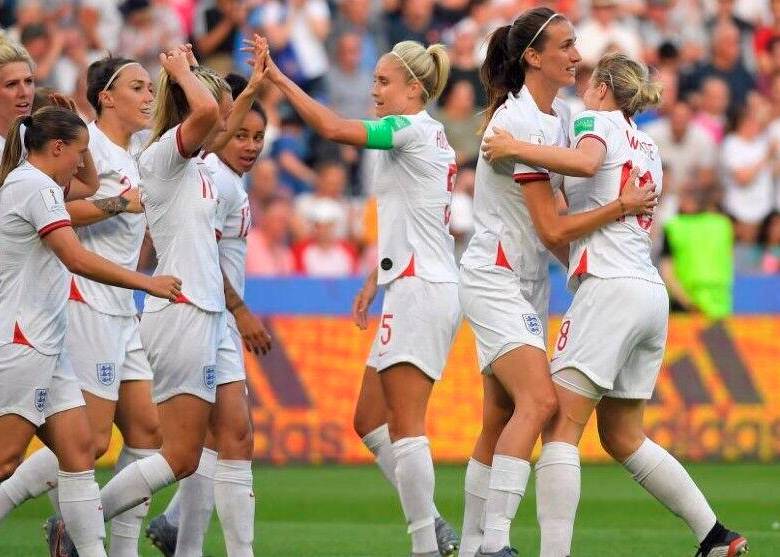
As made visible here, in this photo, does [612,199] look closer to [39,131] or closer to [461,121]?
[39,131]

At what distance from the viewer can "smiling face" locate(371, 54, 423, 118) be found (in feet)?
26.7

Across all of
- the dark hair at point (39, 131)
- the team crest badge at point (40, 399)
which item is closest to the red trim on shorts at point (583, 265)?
the dark hair at point (39, 131)

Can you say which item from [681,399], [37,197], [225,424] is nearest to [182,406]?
[225,424]

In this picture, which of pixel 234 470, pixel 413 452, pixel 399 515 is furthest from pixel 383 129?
pixel 399 515

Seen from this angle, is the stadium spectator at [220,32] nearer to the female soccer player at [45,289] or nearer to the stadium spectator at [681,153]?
the stadium spectator at [681,153]

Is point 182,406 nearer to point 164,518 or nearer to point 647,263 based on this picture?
point 164,518

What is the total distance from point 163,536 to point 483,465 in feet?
6.40

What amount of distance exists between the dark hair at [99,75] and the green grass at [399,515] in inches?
99.1

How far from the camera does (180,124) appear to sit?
732 centimetres

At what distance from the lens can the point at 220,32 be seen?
55.2 feet

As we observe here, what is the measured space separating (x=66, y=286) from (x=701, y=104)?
11.8m

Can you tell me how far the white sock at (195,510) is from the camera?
314 inches

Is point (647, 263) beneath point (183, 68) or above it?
beneath

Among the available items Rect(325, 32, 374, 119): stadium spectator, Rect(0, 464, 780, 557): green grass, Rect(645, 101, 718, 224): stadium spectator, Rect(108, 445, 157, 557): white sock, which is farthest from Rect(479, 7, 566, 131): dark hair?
Rect(325, 32, 374, 119): stadium spectator
